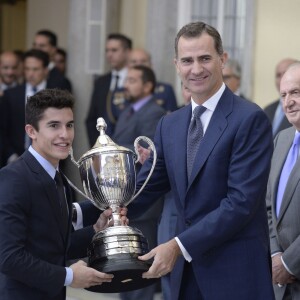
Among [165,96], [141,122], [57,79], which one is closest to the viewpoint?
[141,122]

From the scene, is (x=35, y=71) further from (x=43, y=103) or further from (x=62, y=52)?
(x=43, y=103)

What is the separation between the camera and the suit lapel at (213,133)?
168 inches

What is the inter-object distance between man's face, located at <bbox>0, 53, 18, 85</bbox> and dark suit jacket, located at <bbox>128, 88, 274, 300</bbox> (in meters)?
6.55

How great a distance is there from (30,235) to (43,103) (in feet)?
1.94

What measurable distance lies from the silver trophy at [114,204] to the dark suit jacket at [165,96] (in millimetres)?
4149

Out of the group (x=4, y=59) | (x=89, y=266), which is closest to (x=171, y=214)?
(x=89, y=266)

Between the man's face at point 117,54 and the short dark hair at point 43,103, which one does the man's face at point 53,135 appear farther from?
the man's face at point 117,54

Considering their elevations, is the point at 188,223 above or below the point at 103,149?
below

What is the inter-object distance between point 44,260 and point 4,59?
6.78m

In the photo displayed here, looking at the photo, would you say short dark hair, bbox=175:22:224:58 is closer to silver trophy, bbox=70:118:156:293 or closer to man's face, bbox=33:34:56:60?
silver trophy, bbox=70:118:156:293

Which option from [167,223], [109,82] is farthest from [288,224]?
[109,82]

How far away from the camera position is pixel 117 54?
9.41 meters

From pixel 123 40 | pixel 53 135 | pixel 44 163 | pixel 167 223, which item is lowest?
pixel 167 223

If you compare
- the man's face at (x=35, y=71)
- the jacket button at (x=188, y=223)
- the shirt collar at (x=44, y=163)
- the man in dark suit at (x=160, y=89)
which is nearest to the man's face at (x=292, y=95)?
the jacket button at (x=188, y=223)
